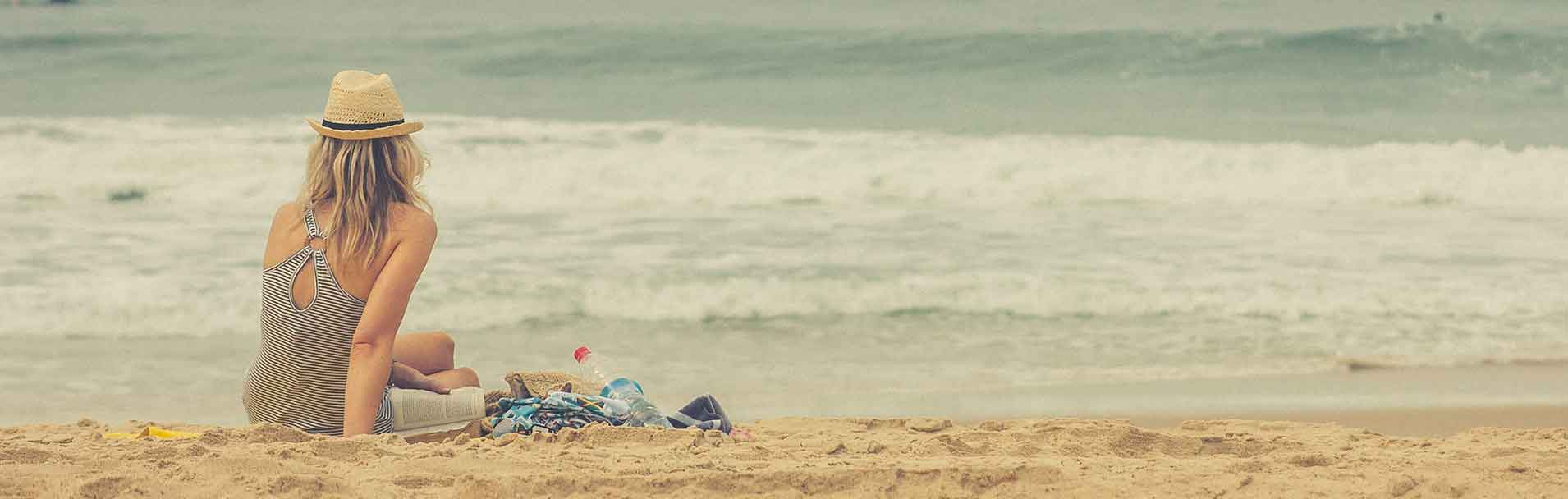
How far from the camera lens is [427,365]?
4.09m

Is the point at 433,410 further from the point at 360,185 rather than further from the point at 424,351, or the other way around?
the point at 360,185

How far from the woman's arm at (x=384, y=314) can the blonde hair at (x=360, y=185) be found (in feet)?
0.21

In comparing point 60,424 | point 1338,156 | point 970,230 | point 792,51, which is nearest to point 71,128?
point 792,51

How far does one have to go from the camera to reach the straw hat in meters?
3.53

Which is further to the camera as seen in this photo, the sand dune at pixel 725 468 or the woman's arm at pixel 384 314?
the woman's arm at pixel 384 314

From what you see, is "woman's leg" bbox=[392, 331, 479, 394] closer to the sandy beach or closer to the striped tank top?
the striped tank top

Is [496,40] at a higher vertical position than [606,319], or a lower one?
higher

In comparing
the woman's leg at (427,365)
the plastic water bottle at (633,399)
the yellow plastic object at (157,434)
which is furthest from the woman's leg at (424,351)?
the yellow plastic object at (157,434)

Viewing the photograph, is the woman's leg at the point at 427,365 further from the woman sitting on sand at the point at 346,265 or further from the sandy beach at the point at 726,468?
the sandy beach at the point at 726,468

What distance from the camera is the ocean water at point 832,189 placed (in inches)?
263

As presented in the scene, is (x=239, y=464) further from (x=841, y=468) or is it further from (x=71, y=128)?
(x=71, y=128)

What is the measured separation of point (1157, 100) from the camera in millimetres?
17219

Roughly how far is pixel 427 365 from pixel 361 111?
2.80 feet

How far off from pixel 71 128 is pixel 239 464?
13.5m
